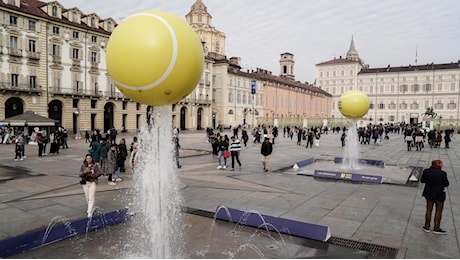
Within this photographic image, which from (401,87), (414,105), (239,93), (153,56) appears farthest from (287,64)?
(153,56)

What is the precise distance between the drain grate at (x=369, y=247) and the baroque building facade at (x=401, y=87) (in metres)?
90.1

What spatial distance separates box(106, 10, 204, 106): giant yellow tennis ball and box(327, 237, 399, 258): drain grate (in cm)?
412

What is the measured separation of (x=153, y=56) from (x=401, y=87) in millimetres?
105882

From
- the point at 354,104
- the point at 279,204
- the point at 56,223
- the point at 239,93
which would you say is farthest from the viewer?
the point at 239,93

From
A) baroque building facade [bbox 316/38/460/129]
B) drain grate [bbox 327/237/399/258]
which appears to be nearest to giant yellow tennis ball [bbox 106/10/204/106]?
drain grate [bbox 327/237/399/258]

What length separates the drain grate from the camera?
18.1 feet

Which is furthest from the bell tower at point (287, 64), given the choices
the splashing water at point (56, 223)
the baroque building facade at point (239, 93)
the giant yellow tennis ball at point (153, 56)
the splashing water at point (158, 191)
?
the giant yellow tennis ball at point (153, 56)

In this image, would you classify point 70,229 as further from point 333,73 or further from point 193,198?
point 333,73

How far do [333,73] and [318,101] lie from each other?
13.3 m

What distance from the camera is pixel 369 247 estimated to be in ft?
19.1

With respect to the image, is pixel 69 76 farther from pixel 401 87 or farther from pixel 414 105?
pixel 414 105

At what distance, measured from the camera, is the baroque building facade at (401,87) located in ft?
294

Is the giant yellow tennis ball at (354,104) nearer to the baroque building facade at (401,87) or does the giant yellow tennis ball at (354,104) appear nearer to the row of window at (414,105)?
the baroque building facade at (401,87)

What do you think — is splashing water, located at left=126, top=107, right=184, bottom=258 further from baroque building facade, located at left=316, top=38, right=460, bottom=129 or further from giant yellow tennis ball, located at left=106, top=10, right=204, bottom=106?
baroque building facade, located at left=316, top=38, right=460, bottom=129
